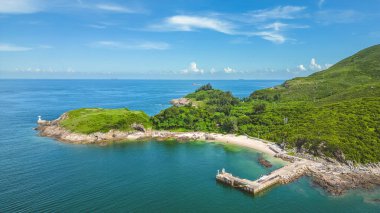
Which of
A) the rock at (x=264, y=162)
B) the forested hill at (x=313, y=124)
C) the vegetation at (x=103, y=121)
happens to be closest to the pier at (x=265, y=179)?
the rock at (x=264, y=162)

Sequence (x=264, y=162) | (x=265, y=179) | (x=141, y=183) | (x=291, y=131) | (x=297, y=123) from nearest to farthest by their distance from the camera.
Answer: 1. (x=141, y=183)
2. (x=265, y=179)
3. (x=264, y=162)
4. (x=291, y=131)
5. (x=297, y=123)

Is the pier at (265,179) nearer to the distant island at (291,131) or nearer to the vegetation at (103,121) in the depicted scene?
the distant island at (291,131)

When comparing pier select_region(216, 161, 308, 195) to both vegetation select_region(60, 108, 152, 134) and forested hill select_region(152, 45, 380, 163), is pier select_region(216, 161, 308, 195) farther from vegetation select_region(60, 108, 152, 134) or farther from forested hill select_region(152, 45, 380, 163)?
vegetation select_region(60, 108, 152, 134)

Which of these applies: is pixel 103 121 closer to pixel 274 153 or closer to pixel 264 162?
pixel 264 162

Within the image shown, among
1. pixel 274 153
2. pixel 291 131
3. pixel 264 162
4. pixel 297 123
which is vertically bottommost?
pixel 264 162

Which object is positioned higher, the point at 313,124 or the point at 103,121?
the point at 313,124

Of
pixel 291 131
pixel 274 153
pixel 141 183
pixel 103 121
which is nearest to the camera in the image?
pixel 141 183

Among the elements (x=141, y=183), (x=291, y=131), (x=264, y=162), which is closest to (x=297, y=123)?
(x=291, y=131)
